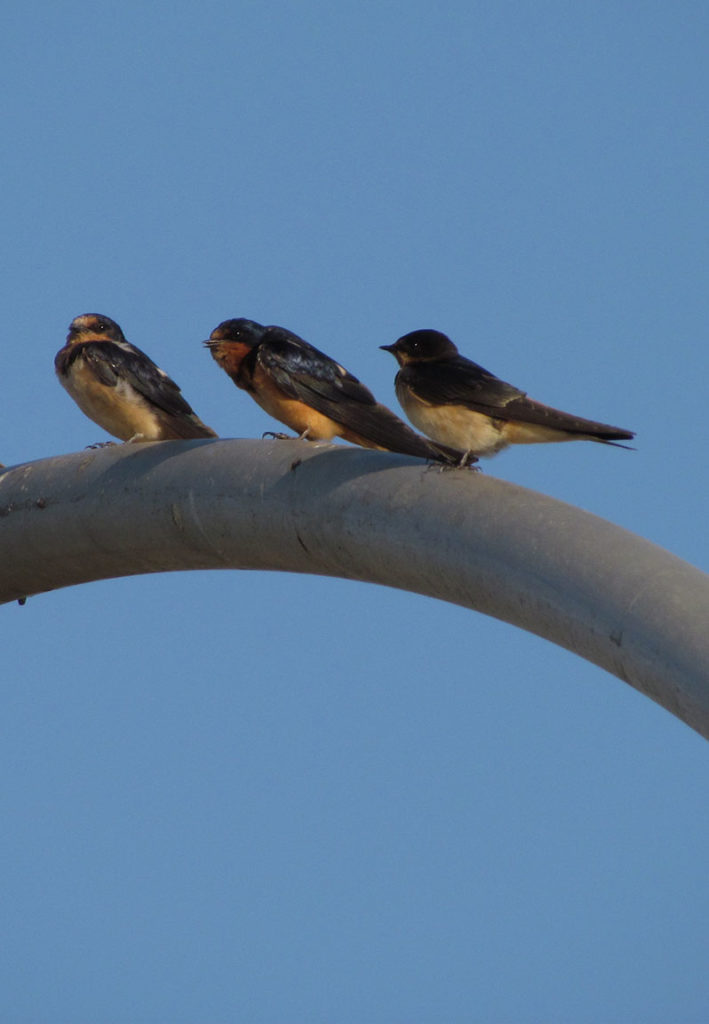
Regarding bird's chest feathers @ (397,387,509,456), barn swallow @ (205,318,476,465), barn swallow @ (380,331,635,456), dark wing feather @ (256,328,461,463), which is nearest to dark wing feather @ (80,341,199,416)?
barn swallow @ (205,318,476,465)

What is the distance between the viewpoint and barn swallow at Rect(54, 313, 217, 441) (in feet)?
23.8

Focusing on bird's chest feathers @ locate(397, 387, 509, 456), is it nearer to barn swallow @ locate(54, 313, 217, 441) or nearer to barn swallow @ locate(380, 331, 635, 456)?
barn swallow @ locate(380, 331, 635, 456)

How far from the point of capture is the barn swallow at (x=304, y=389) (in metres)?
6.03

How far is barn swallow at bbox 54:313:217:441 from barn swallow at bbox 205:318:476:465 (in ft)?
1.19

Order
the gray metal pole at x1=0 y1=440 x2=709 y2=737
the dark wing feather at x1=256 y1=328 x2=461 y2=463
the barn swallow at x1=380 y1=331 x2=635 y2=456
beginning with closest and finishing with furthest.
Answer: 1. the gray metal pole at x1=0 y1=440 x2=709 y2=737
2. the barn swallow at x1=380 y1=331 x2=635 y2=456
3. the dark wing feather at x1=256 y1=328 x2=461 y2=463

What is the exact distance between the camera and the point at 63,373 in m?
7.61

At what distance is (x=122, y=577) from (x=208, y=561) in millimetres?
463

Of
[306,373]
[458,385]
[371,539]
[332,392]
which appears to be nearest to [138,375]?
[306,373]

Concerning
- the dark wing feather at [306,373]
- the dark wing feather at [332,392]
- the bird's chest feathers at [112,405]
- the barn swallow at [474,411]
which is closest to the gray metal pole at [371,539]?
the dark wing feather at [332,392]

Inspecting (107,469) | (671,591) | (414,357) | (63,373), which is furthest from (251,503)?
(63,373)

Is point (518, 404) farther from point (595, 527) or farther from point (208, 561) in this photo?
point (595, 527)

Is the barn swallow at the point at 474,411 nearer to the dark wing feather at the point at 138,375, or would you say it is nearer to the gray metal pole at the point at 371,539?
the gray metal pole at the point at 371,539

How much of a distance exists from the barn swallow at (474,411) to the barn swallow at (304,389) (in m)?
0.16

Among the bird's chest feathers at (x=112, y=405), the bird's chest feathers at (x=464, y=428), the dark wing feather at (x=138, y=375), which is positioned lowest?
the bird's chest feathers at (x=464, y=428)
